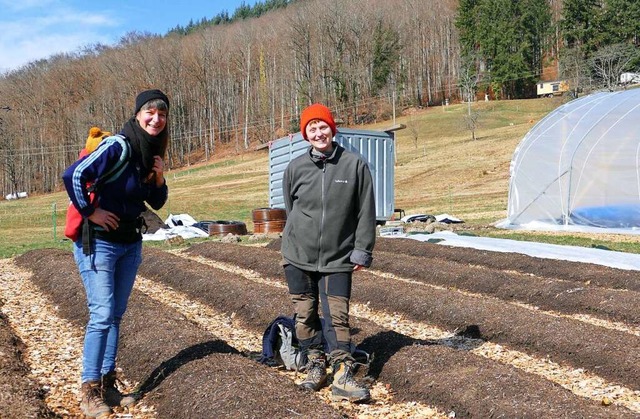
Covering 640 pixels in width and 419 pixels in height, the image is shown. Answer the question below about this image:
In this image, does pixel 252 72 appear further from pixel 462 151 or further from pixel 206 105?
pixel 462 151

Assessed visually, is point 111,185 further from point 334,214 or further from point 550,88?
point 550,88

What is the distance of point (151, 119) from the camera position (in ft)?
13.7

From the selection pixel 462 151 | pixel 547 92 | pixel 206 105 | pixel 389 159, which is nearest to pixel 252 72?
pixel 206 105

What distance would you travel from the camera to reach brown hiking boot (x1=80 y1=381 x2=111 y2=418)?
13.6 ft

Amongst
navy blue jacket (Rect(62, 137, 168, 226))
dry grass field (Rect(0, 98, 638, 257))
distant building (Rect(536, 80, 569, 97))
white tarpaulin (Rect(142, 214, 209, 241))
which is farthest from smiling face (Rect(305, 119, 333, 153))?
distant building (Rect(536, 80, 569, 97))

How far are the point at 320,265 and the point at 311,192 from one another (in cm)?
51

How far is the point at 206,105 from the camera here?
269 feet

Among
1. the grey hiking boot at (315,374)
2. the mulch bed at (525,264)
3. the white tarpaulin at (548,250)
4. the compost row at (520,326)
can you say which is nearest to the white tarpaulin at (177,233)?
the white tarpaulin at (548,250)

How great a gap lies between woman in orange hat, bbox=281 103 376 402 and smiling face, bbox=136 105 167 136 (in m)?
0.94

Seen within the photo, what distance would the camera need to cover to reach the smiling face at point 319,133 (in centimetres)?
452

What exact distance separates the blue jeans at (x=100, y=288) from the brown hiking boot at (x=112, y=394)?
13 centimetres

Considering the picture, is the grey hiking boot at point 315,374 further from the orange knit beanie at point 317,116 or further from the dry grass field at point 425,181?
the dry grass field at point 425,181

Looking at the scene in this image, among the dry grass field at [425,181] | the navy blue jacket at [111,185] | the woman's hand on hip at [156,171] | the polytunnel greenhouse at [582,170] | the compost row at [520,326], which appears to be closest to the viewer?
the navy blue jacket at [111,185]

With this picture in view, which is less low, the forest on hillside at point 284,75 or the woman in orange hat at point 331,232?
the forest on hillside at point 284,75
